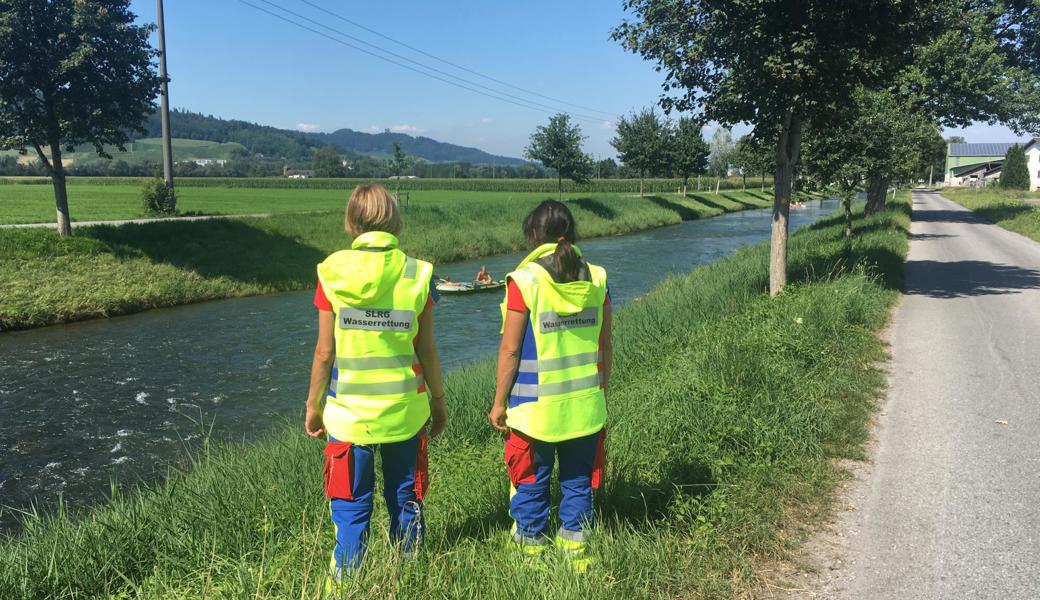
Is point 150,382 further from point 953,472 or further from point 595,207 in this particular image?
point 595,207

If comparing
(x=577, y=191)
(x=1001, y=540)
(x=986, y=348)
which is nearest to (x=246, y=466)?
(x=1001, y=540)

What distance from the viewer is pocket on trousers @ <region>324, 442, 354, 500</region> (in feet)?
9.41

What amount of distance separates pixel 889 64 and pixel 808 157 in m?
8.93

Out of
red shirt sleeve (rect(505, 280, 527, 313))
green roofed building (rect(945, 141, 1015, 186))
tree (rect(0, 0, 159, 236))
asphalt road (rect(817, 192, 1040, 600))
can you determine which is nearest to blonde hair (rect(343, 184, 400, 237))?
red shirt sleeve (rect(505, 280, 527, 313))

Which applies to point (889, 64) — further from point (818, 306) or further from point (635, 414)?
point (635, 414)

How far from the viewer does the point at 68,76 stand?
1514 cm

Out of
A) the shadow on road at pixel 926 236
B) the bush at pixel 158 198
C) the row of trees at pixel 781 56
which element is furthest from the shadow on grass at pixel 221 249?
the shadow on road at pixel 926 236

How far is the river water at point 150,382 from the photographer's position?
7.28m

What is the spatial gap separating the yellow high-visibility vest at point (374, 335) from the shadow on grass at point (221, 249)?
1685cm

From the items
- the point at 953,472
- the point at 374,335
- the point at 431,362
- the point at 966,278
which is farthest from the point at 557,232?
the point at 966,278

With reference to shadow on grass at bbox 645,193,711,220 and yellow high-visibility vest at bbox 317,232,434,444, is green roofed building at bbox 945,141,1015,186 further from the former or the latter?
yellow high-visibility vest at bbox 317,232,434,444

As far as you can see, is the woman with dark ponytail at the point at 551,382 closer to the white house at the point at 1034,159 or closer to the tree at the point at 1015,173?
the tree at the point at 1015,173

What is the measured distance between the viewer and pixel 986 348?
8.02m

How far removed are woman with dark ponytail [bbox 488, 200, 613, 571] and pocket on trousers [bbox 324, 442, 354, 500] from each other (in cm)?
67
